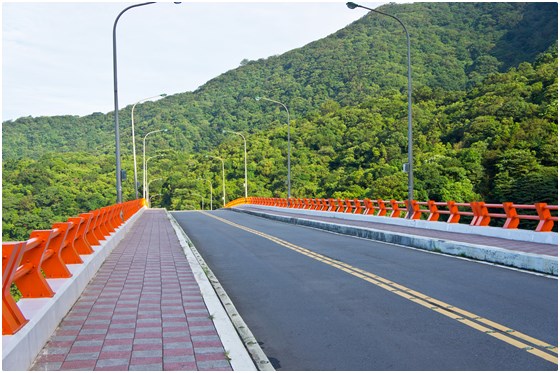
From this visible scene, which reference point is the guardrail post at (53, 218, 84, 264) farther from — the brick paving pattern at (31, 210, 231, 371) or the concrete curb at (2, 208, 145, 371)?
the brick paving pattern at (31, 210, 231, 371)

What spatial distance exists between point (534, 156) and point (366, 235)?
1583 inches

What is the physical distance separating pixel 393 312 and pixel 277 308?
5.68ft

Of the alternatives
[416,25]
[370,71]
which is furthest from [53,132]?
[416,25]

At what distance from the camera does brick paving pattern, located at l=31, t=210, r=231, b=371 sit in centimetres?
589

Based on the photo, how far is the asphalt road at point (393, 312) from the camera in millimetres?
6387

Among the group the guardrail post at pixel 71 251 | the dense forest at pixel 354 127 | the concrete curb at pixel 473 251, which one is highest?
the dense forest at pixel 354 127

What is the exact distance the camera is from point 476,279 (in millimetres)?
11719

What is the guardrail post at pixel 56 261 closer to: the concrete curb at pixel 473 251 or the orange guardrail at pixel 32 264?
the orange guardrail at pixel 32 264

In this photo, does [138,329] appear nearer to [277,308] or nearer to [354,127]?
[277,308]

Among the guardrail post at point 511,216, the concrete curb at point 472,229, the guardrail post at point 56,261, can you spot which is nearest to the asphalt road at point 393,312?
the guardrail post at point 56,261

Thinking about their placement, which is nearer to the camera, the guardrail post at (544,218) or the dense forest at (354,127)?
the guardrail post at (544,218)

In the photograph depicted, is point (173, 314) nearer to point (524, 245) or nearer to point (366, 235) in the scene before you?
point (524, 245)

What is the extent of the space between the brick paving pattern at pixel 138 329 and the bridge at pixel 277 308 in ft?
0.07

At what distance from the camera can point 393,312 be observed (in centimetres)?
867
